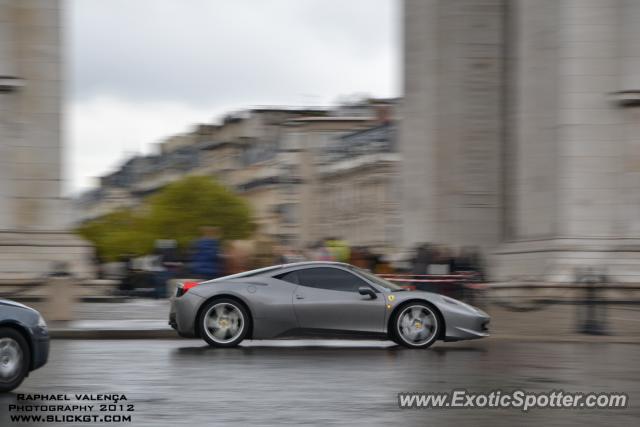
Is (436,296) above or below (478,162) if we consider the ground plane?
below

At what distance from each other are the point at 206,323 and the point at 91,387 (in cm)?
604

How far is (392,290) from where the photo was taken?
19094mm

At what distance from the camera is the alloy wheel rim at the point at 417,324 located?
1891 cm

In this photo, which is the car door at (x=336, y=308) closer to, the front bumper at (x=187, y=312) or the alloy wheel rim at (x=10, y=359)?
the front bumper at (x=187, y=312)

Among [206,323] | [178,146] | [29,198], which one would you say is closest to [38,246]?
[29,198]

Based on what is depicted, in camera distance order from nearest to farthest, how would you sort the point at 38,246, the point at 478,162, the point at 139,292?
the point at 38,246
the point at 478,162
the point at 139,292

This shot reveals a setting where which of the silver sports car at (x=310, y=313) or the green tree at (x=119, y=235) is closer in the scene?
the silver sports car at (x=310, y=313)

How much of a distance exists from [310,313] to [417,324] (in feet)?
4.46

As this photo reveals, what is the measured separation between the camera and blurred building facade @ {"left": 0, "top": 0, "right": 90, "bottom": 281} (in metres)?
28.2

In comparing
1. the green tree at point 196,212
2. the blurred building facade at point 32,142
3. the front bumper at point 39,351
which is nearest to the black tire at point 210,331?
the front bumper at point 39,351

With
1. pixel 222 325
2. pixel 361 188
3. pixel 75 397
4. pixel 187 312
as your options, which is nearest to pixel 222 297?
pixel 222 325

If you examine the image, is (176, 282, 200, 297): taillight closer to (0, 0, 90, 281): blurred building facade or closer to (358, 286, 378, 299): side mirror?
(358, 286, 378, 299): side mirror

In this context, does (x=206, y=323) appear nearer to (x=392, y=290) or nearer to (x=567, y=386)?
(x=392, y=290)

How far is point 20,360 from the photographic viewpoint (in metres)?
12.1
